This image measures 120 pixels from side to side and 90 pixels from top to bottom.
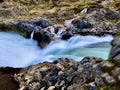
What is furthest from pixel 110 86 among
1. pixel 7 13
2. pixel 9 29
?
pixel 7 13

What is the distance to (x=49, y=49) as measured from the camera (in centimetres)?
2138

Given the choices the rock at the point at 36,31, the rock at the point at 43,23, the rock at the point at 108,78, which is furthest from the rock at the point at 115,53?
the rock at the point at 43,23

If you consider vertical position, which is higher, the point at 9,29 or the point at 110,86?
the point at 110,86

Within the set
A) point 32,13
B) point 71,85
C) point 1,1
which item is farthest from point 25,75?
point 1,1

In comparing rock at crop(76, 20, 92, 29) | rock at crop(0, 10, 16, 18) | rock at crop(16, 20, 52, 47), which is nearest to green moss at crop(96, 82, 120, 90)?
rock at crop(16, 20, 52, 47)

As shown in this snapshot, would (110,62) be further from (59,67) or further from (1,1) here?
(1,1)

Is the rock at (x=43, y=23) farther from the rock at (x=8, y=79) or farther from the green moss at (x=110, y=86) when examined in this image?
the green moss at (x=110, y=86)

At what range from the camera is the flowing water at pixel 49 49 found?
19625 mm

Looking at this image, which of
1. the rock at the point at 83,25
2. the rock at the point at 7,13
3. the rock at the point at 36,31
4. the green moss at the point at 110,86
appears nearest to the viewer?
the green moss at the point at 110,86

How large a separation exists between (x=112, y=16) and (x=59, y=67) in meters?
11.6

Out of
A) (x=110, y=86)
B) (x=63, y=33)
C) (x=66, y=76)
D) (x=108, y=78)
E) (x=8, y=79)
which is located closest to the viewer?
(x=110, y=86)

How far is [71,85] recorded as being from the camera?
13.6m

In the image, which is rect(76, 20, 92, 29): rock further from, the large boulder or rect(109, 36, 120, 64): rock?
rect(109, 36, 120, 64): rock

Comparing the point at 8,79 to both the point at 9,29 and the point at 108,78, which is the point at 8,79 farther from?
the point at 9,29
